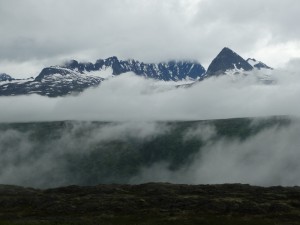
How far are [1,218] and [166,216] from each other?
6201cm

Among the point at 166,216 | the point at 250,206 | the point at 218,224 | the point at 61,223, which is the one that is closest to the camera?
the point at 61,223

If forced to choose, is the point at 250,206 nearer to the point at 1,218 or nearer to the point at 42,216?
the point at 42,216

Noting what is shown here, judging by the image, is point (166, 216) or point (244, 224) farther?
point (166, 216)

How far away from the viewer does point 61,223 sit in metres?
162

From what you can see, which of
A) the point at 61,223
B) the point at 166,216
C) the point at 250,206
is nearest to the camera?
the point at 61,223

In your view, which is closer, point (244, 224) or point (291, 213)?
point (244, 224)

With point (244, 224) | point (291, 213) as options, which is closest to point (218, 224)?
point (244, 224)

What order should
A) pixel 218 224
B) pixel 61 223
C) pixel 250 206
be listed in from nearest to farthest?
pixel 61 223, pixel 218 224, pixel 250 206

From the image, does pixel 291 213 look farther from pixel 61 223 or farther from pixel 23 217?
pixel 23 217

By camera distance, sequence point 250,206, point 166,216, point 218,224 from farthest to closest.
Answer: point 250,206
point 166,216
point 218,224

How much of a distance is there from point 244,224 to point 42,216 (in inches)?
3102

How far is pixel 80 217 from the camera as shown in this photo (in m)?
188

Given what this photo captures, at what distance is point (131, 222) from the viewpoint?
586 ft

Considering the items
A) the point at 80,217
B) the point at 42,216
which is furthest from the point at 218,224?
the point at 42,216
